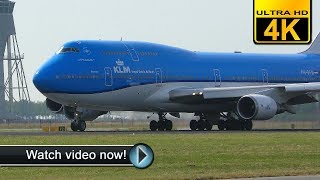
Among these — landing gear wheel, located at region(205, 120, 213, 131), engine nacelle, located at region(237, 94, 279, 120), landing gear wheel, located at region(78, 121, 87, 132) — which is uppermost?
engine nacelle, located at region(237, 94, 279, 120)

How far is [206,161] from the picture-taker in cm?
3331

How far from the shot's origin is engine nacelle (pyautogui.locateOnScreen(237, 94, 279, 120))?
58.6 metres

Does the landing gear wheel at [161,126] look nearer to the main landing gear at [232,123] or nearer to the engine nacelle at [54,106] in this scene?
the main landing gear at [232,123]

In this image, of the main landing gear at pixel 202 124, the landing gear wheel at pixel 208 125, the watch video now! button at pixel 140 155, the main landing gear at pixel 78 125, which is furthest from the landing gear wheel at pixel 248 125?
the watch video now! button at pixel 140 155

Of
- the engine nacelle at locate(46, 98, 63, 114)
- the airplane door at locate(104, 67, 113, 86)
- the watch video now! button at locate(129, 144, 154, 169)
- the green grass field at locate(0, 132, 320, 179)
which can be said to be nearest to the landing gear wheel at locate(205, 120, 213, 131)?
the airplane door at locate(104, 67, 113, 86)

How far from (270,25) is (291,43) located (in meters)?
0.68

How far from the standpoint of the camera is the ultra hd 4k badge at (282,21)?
23.7 m

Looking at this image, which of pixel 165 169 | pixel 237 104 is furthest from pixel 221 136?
pixel 165 169

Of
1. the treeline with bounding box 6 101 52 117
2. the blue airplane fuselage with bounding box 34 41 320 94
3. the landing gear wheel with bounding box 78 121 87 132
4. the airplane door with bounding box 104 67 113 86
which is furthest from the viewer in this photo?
the treeline with bounding box 6 101 52 117

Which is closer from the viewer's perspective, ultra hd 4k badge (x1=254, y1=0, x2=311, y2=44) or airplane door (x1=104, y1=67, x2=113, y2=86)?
ultra hd 4k badge (x1=254, y1=0, x2=311, y2=44)

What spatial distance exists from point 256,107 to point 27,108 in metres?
90.9

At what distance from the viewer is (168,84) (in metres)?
61.0

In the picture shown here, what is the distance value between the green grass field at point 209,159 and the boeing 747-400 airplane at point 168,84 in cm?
1047

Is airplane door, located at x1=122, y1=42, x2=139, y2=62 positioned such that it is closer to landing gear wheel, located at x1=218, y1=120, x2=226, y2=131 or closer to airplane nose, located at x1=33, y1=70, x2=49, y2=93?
airplane nose, located at x1=33, y1=70, x2=49, y2=93
